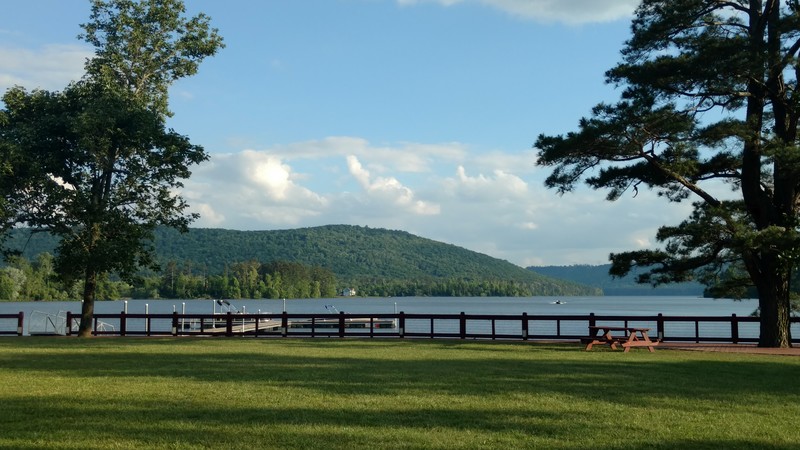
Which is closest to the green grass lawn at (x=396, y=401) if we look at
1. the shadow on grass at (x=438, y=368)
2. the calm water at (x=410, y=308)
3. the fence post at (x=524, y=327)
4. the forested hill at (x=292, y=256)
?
the shadow on grass at (x=438, y=368)

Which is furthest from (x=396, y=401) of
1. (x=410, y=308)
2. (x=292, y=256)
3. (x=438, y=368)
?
(x=292, y=256)

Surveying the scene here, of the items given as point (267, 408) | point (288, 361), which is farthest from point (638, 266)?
point (267, 408)

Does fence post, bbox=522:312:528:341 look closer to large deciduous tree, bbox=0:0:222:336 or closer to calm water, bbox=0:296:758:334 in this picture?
large deciduous tree, bbox=0:0:222:336

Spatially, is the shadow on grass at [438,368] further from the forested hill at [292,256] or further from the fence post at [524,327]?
the forested hill at [292,256]

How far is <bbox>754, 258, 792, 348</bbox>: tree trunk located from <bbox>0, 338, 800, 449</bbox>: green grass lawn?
4.90 metres

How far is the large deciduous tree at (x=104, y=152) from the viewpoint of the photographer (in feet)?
91.8

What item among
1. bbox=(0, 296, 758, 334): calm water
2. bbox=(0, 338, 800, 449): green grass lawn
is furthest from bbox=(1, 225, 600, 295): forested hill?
bbox=(0, 338, 800, 449): green grass lawn

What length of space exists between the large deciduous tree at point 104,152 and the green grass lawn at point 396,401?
10637mm

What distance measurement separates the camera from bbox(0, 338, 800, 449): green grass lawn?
26.8 ft

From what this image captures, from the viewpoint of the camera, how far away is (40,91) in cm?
3039

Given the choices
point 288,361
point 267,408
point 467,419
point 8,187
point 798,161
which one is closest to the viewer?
point 467,419

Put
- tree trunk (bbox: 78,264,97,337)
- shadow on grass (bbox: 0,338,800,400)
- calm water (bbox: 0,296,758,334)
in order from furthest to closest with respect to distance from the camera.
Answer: calm water (bbox: 0,296,758,334) < tree trunk (bbox: 78,264,97,337) < shadow on grass (bbox: 0,338,800,400)

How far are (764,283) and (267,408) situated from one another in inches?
703

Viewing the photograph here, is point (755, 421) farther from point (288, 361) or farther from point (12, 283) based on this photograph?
point (12, 283)
